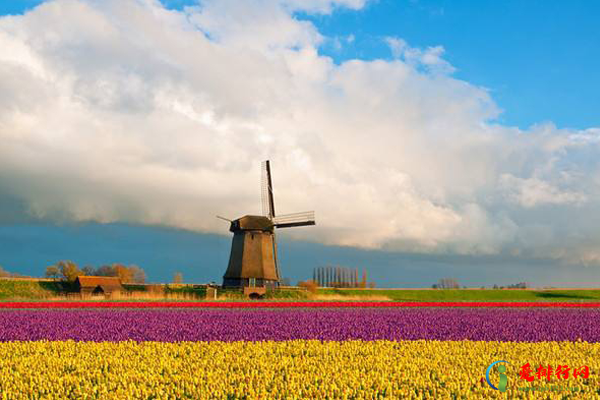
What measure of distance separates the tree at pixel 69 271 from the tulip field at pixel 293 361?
47.1m

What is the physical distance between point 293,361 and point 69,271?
191ft

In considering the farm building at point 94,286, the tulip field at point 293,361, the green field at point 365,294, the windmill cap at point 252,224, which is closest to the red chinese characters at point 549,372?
the tulip field at point 293,361

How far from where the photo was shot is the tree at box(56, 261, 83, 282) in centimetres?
6300

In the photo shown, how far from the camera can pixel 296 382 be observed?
9164 millimetres

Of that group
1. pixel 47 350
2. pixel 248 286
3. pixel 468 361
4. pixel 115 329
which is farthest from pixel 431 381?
pixel 248 286

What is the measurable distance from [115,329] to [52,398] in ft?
28.0

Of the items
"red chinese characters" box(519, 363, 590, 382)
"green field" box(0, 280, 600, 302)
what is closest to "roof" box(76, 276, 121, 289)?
"green field" box(0, 280, 600, 302)

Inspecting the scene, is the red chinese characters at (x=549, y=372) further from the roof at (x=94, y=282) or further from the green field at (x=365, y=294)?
the roof at (x=94, y=282)

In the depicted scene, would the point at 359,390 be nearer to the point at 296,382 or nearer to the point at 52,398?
the point at 296,382

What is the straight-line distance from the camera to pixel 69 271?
6341 centimetres

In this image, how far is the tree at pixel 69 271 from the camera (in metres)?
63.0

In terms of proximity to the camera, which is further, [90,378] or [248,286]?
[248,286]

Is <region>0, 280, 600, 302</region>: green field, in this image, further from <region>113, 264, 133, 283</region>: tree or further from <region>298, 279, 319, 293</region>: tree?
<region>113, 264, 133, 283</region>: tree

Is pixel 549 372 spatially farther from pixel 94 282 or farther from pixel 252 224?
pixel 94 282
